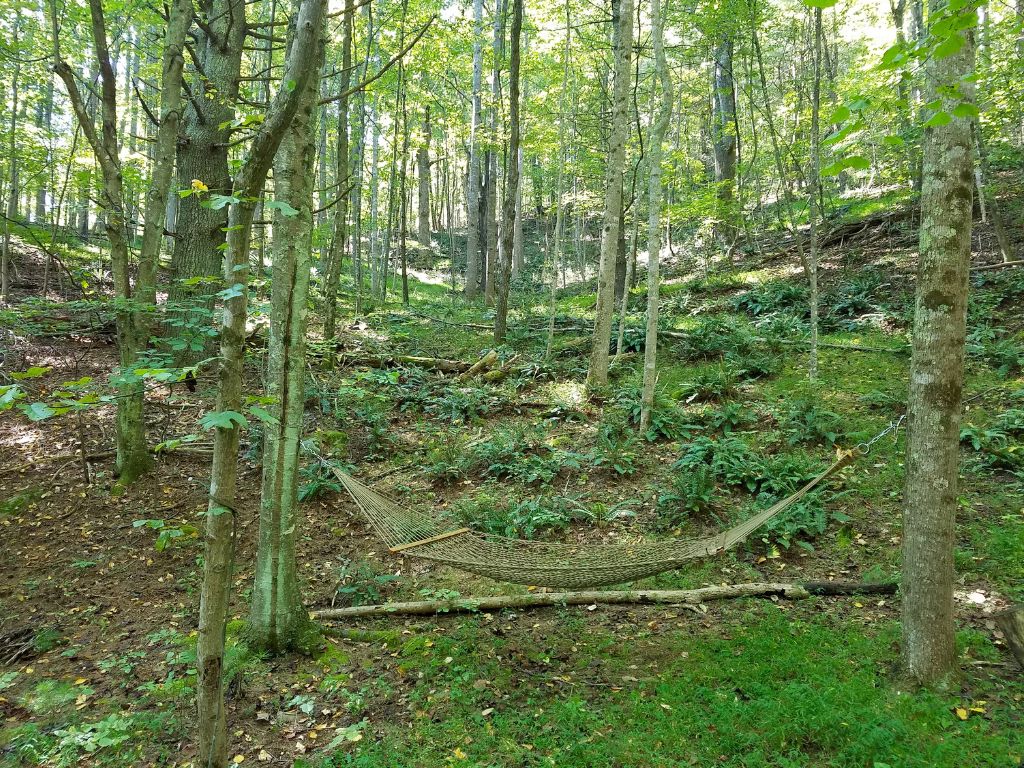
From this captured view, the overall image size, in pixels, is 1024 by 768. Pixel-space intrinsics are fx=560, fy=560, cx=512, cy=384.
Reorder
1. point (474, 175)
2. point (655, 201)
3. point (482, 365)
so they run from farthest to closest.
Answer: point (474, 175)
point (482, 365)
point (655, 201)

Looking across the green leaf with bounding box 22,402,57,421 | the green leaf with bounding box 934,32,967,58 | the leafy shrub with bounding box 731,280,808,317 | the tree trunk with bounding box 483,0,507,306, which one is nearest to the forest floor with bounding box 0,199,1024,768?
the green leaf with bounding box 22,402,57,421

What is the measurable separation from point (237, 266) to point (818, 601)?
345 cm

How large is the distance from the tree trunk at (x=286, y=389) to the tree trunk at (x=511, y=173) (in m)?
5.21

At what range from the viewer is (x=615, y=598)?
3.46m

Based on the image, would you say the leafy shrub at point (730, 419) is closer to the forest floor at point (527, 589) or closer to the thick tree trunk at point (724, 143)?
the forest floor at point (527, 589)

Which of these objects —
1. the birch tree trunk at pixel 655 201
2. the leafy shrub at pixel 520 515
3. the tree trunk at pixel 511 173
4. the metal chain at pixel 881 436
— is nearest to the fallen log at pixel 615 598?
the leafy shrub at pixel 520 515

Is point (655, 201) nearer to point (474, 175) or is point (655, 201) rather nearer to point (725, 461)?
point (725, 461)

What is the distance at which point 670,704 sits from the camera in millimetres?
2537

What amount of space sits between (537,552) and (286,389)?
163 cm

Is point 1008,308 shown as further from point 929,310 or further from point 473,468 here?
point 473,468

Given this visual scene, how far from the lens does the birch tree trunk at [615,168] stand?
5801 mm

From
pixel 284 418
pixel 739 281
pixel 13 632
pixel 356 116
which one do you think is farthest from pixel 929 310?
pixel 356 116

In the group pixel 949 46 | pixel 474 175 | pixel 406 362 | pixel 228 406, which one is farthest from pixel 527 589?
pixel 474 175

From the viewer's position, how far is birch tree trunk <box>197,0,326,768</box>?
1.52 m
